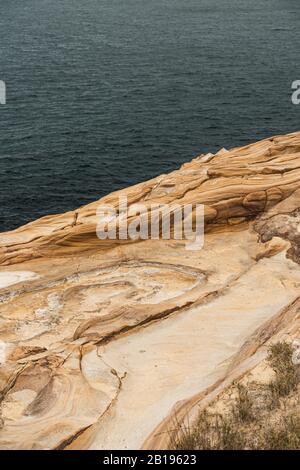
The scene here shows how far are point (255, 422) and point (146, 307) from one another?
8349 mm

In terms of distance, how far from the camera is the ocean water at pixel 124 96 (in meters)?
61.6

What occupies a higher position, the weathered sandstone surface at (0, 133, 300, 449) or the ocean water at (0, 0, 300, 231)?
the ocean water at (0, 0, 300, 231)

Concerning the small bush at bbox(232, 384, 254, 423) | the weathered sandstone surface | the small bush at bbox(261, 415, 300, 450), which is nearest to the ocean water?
the weathered sandstone surface

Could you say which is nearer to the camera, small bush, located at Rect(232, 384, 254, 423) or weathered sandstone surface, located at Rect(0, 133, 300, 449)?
small bush, located at Rect(232, 384, 254, 423)

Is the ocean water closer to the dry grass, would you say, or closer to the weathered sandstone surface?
the weathered sandstone surface

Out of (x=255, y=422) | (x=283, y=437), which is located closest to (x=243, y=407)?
(x=255, y=422)

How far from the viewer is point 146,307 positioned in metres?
24.2

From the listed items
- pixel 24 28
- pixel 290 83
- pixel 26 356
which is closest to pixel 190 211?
pixel 26 356

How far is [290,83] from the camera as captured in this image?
86.3 m

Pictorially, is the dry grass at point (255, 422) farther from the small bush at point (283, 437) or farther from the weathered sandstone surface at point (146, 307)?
the weathered sandstone surface at point (146, 307)

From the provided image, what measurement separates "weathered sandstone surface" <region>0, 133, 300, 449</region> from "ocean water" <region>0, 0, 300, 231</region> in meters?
23.7

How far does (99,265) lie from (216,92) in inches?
2311

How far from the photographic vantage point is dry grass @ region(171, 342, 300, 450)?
15.8 m

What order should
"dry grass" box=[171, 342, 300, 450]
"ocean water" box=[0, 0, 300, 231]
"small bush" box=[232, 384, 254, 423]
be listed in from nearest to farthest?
"dry grass" box=[171, 342, 300, 450] → "small bush" box=[232, 384, 254, 423] → "ocean water" box=[0, 0, 300, 231]
